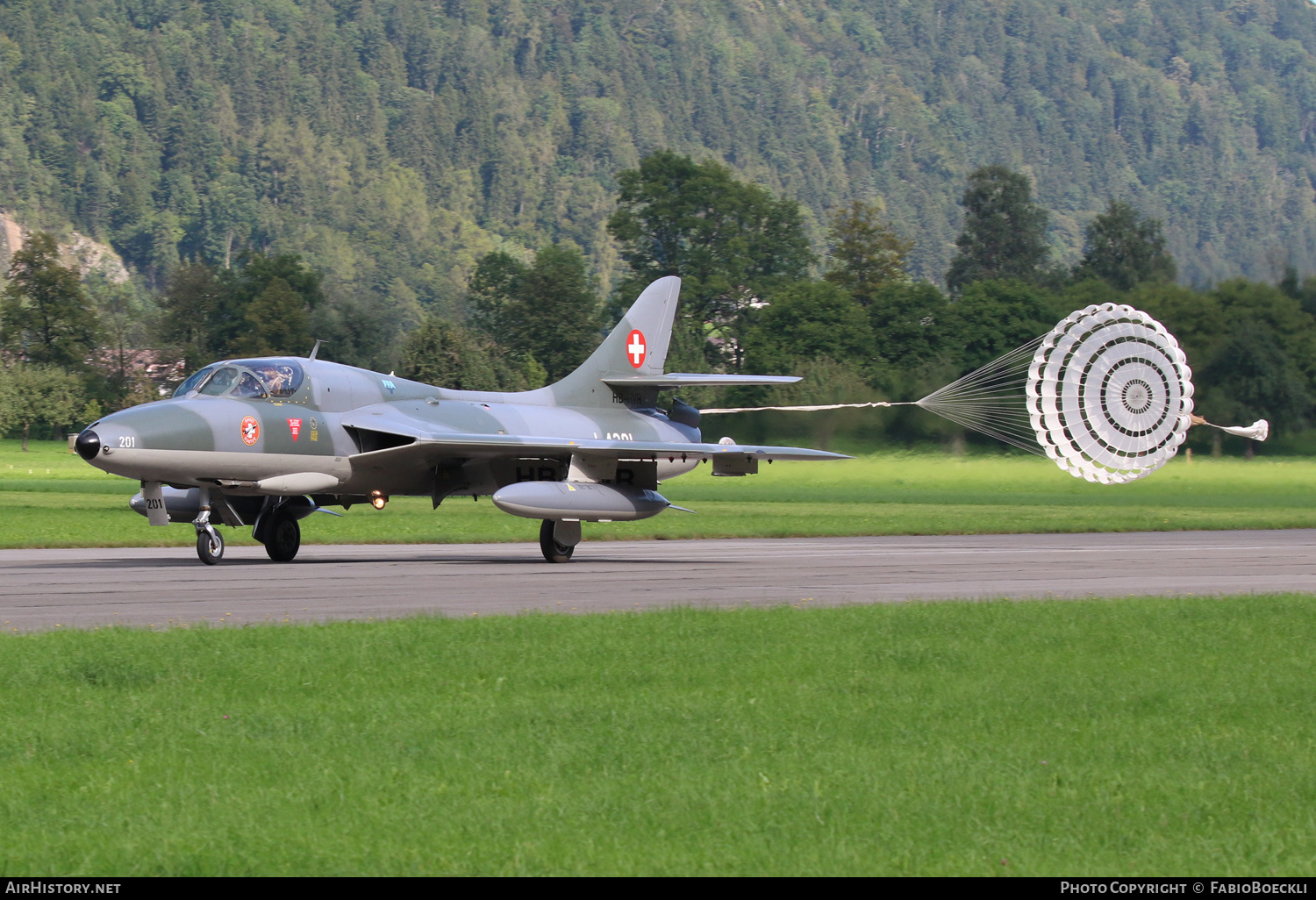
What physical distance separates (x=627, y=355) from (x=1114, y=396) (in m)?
8.54

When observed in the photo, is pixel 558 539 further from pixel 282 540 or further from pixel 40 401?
pixel 40 401

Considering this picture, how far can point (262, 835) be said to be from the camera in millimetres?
5703

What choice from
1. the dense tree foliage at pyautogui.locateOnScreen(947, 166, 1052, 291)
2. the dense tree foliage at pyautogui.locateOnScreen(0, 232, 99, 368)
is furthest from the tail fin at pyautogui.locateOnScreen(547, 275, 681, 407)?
the dense tree foliage at pyautogui.locateOnScreen(947, 166, 1052, 291)

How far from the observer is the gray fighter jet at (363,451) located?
18.3 m

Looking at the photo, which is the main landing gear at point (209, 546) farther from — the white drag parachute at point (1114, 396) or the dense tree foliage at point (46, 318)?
the dense tree foliage at point (46, 318)

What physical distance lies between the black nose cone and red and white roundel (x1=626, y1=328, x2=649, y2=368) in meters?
9.30

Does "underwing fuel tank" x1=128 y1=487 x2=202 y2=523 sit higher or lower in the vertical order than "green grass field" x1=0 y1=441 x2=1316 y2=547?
higher

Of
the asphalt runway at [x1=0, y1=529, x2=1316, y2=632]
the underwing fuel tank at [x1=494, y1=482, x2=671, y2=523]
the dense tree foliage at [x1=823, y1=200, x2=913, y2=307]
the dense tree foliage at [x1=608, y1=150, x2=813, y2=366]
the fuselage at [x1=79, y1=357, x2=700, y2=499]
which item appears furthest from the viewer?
the dense tree foliage at [x1=608, y1=150, x2=813, y2=366]

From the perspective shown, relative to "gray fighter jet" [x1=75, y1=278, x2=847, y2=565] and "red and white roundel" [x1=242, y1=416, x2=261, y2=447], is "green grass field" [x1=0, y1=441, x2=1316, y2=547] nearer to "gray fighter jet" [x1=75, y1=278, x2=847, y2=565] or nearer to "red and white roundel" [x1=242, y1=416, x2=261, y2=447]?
"gray fighter jet" [x1=75, y1=278, x2=847, y2=565]

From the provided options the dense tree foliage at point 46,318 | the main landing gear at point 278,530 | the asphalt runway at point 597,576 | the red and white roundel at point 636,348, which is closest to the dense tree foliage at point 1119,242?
the dense tree foliage at point 46,318

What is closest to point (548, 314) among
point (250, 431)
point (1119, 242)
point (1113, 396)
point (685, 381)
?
point (1119, 242)

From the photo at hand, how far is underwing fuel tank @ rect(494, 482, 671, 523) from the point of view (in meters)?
19.7

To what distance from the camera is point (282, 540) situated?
20.3m

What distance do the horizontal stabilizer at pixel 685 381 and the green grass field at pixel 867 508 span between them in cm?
417
